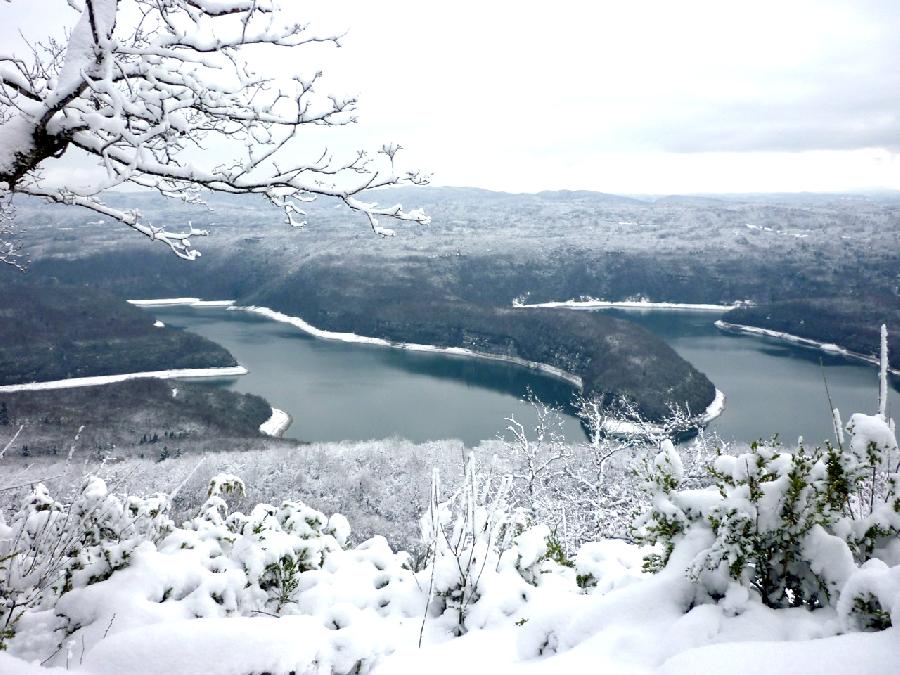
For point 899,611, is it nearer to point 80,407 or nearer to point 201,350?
point 80,407

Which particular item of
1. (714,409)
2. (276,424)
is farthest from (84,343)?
(714,409)

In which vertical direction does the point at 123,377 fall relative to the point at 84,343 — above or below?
below

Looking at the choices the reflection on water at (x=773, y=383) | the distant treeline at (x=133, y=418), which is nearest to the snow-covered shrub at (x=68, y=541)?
the reflection on water at (x=773, y=383)

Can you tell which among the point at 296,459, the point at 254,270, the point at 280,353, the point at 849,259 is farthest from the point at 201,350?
the point at 849,259

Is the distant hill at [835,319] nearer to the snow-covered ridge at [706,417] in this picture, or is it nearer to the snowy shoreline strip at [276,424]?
the snow-covered ridge at [706,417]

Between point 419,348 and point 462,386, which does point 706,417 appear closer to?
point 462,386

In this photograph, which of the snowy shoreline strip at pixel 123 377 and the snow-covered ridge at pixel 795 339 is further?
the snow-covered ridge at pixel 795 339

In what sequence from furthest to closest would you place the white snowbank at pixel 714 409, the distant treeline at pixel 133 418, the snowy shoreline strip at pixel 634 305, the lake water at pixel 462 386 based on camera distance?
the snowy shoreline strip at pixel 634 305 < the white snowbank at pixel 714 409 < the lake water at pixel 462 386 < the distant treeline at pixel 133 418

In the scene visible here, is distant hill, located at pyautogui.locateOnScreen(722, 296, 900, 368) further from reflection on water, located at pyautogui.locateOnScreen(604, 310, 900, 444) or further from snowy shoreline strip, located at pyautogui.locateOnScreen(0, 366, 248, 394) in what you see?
snowy shoreline strip, located at pyautogui.locateOnScreen(0, 366, 248, 394)
